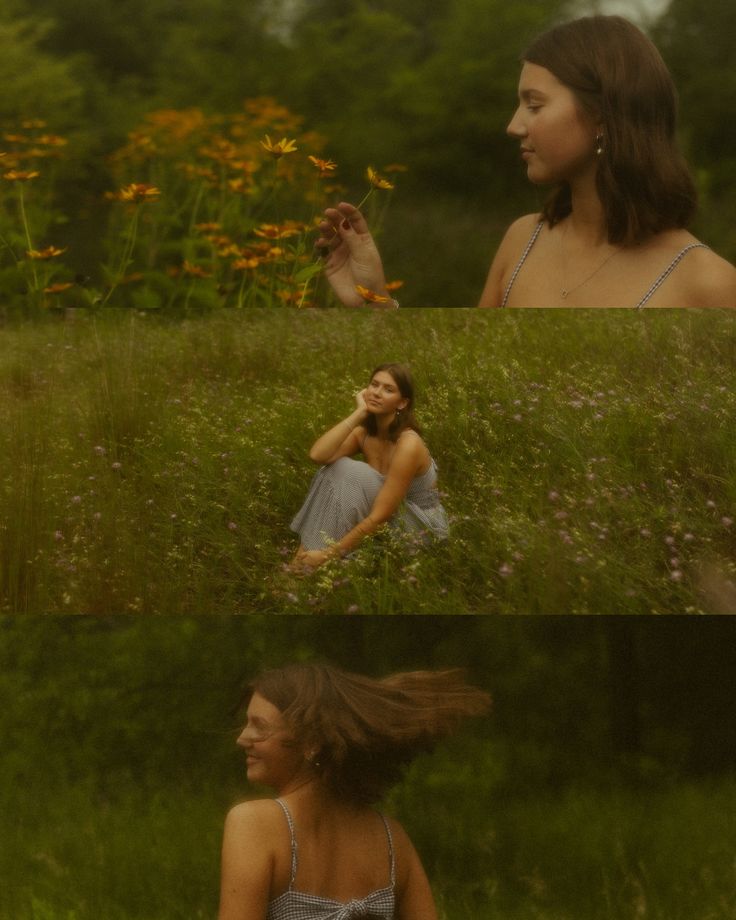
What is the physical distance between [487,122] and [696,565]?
119 cm

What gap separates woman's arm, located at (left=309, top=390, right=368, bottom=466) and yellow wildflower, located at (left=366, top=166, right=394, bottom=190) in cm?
55

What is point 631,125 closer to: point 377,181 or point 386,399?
point 377,181

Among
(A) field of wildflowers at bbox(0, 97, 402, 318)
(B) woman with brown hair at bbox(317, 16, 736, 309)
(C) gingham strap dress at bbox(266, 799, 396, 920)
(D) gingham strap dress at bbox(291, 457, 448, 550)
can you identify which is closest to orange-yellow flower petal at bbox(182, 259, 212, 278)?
(A) field of wildflowers at bbox(0, 97, 402, 318)

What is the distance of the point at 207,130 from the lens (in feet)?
12.8

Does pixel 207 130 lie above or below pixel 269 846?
above

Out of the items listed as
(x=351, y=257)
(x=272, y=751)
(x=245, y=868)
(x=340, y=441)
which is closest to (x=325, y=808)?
(x=272, y=751)

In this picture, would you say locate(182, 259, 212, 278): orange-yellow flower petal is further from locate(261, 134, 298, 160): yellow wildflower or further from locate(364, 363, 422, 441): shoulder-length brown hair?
locate(364, 363, 422, 441): shoulder-length brown hair

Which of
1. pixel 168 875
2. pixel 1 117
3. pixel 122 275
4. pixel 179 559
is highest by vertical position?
pixel 1 117

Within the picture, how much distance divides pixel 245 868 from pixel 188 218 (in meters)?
1.59

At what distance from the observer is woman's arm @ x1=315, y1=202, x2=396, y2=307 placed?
12.5ft

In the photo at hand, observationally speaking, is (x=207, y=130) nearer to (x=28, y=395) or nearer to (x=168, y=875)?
(x=28, y=395)

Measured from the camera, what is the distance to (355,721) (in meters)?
3.61

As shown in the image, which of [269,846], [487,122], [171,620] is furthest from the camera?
[171,620]

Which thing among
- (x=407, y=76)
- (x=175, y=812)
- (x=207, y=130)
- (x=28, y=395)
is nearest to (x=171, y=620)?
(x=175, y=812)
